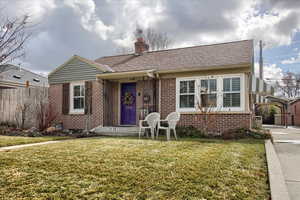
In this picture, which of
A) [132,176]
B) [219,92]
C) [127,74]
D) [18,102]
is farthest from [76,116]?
[132,176]

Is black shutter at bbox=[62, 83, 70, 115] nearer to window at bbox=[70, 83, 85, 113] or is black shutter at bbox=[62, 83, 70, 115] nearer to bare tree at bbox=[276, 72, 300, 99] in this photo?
window at bbox=[70, 83, 85, 113]

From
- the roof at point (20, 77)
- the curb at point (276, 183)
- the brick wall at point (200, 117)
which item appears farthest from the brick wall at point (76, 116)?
the curb at point (276, 183)

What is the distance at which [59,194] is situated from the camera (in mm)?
2596

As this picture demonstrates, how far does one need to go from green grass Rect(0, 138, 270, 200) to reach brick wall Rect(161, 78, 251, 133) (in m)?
4.37

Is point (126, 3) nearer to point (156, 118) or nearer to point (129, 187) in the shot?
point (156, 118)

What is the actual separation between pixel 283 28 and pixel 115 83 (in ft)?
41.7

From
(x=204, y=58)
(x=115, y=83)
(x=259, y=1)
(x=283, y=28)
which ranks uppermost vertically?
(x=283, y=28)

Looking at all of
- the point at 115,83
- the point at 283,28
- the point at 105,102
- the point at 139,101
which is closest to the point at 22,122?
the point at 105,102

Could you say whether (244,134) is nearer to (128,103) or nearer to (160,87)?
(160,87)

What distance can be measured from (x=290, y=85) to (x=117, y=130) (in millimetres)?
37805

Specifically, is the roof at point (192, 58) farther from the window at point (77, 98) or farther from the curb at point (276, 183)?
the curb at point (276, 183)

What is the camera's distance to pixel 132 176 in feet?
10.4

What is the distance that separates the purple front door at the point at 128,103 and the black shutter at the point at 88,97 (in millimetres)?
1603

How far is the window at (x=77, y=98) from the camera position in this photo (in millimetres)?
11461
